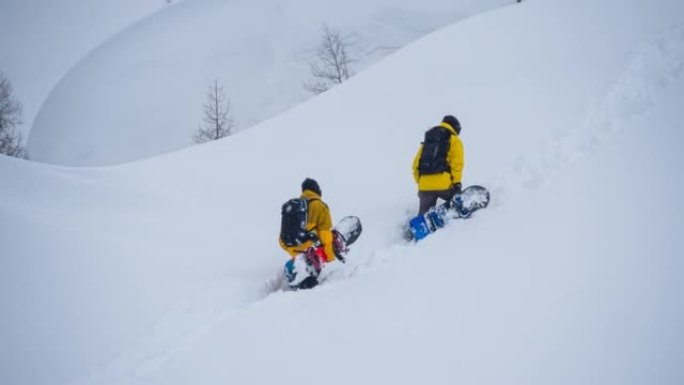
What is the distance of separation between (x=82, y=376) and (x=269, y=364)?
2036 mm

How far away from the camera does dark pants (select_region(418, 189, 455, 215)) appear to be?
5614 mm

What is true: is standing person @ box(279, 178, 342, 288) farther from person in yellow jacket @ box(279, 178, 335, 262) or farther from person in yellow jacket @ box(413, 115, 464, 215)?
person in yellow jacket @ box(413, 115, 464, 215)

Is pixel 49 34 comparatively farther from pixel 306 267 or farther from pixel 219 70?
pixel 306 267

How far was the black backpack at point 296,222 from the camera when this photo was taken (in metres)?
5.00

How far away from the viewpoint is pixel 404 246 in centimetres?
550

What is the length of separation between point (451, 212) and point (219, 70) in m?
20.7

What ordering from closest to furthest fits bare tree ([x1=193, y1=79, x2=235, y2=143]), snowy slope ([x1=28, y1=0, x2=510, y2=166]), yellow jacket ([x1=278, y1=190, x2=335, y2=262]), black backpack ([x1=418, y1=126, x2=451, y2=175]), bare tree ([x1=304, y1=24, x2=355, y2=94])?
yellow jacket ([x1=278, y1=190, x2=335, y2=262]), black backpack ([x1=418, y1=126, x2=451, y2=175]), bare tree ([x1=193, y1=79, x2=235, y2=143]), bare tree ([x1=304, y1=24, x2=355, y2=94]), snowy slope ([x1=28, y1=0, x2=510, y2=166])

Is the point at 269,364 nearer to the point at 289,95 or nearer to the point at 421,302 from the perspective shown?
the point at 421,302

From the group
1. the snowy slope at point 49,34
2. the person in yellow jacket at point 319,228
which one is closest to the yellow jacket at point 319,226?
the person in yellow jacket at point 319,228

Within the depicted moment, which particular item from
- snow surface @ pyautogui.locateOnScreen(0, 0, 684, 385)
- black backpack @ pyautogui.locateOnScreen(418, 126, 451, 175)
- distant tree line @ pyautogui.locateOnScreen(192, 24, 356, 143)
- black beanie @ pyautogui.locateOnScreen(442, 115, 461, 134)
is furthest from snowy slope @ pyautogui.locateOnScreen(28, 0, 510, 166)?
black backpack @ pyautogui.locateOnScreen(418, 126, 451, 175)

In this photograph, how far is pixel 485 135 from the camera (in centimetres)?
795

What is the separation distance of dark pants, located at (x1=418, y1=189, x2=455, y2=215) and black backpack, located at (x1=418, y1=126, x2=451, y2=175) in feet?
1.00

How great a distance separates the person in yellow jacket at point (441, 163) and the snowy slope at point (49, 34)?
3446 cm

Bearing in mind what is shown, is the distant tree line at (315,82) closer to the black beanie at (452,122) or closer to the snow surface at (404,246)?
the snow surface at (404,246)
